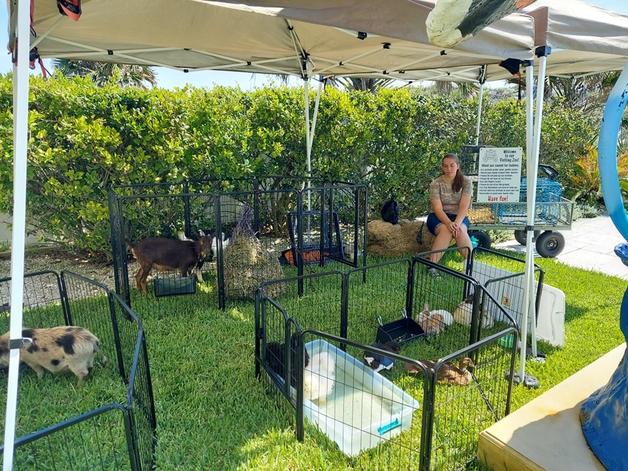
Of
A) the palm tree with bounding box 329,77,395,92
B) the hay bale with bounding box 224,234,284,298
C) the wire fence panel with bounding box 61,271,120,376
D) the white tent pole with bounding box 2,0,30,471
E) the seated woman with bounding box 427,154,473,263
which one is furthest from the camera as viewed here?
the palm tree with bounding box 329,77,395,92

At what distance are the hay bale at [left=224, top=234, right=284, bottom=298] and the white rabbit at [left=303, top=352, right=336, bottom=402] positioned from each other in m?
1.59

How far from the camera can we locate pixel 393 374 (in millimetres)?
3092

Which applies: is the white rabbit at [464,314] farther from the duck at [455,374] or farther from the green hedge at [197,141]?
the green hedge at [197,141]

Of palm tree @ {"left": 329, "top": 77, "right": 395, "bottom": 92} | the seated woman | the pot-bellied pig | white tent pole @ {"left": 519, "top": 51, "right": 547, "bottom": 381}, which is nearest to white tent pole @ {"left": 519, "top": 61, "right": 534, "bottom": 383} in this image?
white tent pole @ {"left": 519, "top": 51, "right": 547, "bottom": 381}

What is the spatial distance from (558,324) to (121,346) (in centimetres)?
349

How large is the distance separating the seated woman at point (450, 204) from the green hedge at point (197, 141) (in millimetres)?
1885

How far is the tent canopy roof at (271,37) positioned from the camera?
2.49 meters

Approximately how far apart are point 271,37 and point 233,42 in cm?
42

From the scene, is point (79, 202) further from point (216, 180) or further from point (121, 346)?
point (121, 346)

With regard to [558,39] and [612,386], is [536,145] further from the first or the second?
[612,386]

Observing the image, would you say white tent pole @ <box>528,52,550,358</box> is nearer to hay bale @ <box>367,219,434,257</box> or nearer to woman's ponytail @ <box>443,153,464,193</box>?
woman's ponytail @ <box>443,153,464,193</box>

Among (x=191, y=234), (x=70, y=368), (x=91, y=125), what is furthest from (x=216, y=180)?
(x=70, y=368)

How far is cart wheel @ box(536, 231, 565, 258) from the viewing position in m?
6.16

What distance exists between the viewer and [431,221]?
5.48 meters
